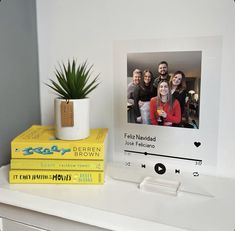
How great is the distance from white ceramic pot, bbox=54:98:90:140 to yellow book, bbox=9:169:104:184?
0.12 meters

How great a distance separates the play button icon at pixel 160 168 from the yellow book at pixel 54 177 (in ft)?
0.76

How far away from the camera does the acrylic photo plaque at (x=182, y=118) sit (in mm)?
814

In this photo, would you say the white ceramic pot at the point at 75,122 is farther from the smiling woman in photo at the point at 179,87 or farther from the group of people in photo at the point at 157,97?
the smiling woman in photo at the point at 179,87

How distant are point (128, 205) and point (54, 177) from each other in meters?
0.27

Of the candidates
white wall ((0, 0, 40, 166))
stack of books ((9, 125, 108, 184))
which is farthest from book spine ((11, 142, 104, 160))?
white wall ((0, 0, 40, 166))

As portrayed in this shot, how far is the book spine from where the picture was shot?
761mm

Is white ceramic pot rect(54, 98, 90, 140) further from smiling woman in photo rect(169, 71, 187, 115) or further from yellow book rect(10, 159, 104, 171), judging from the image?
smiling woman in photo rect(169, 71, 187, 115)

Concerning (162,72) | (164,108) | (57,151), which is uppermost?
(162,72)

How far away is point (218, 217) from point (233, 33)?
1.80 ft

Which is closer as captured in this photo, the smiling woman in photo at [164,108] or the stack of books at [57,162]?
the stack of books at [57,162]

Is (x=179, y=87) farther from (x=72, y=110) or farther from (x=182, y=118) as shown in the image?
(x=72, y=110)

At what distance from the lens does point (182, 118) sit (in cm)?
87

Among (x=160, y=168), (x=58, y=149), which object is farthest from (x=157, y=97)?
(x=58, y=149)

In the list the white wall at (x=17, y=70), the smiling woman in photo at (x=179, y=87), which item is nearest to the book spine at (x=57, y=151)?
the white wall at (x=17, y=70)
